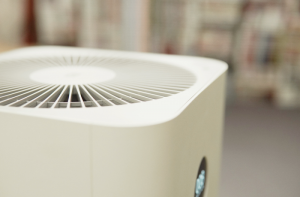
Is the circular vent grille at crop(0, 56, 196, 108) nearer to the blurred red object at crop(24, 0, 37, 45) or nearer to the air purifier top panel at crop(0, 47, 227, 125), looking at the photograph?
the air purifier top panel at crop(0, 47, 227, 125)

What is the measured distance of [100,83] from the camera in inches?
22.3

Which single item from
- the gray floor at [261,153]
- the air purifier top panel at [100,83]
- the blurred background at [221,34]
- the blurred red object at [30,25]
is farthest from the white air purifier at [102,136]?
the blurred red object at [30,25]

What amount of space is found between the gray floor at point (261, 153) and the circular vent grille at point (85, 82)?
0.59m

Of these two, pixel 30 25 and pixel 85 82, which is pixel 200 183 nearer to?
pixel 85 82

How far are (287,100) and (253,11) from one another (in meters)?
0.50

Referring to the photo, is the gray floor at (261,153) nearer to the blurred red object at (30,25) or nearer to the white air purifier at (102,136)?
the white air purifier at (102,136)

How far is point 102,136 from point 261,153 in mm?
1064

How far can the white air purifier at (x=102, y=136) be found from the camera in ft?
1.27

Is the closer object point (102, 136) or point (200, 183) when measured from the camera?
point (102, 136)

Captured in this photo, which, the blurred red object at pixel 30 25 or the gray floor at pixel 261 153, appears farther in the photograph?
the blurred red object at pixel 30 25

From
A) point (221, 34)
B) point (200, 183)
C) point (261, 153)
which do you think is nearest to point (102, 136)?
point (200, 183)

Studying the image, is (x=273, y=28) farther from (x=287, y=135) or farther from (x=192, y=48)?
(x=287, y=135)

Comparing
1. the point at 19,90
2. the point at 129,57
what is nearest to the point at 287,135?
the point at 129,57

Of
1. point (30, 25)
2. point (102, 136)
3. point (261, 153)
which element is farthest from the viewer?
point (30, 25)
